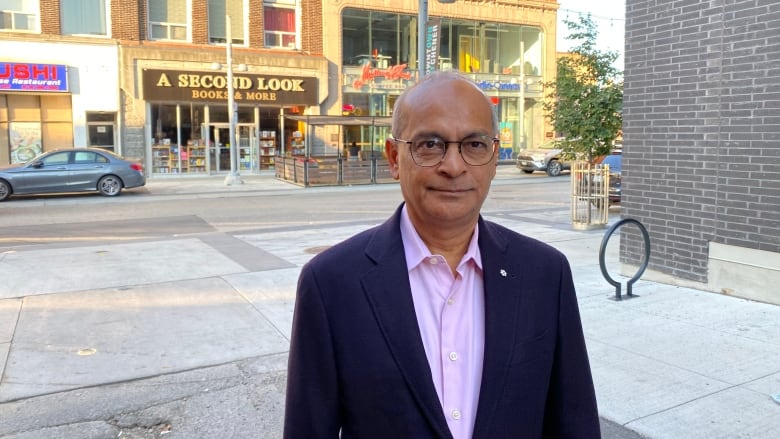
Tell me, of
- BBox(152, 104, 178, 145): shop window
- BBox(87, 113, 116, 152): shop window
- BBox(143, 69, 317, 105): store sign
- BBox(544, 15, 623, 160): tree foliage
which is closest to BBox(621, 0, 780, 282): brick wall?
BBox(544, 15, 623, 160): tree foliage

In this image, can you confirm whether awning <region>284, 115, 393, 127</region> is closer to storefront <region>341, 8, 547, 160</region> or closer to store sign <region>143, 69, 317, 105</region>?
store sign <region>143, 69, 317, 105</region>

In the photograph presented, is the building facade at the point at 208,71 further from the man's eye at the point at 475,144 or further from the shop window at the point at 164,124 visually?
the man's eye at the point at 475,144

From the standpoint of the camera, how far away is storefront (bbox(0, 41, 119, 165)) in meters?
23.6

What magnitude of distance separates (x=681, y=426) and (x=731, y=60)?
4.19 m

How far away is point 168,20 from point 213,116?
411cm

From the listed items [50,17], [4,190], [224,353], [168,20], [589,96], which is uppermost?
[168,20]

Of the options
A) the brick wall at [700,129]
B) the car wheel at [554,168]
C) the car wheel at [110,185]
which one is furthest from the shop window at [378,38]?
the brick wall at [700,129]

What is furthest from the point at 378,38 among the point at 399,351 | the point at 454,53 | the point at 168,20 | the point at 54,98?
the point at 399,351

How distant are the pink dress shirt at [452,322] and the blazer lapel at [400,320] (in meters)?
0.05

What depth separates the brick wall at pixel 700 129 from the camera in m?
6.35

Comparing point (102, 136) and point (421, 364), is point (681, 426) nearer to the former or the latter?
point (421, 364)

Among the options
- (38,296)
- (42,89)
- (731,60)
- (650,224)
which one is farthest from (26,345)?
(42,89)

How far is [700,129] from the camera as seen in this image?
22.7 ft

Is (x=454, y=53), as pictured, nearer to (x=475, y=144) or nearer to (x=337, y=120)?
(x=337, y=120)
